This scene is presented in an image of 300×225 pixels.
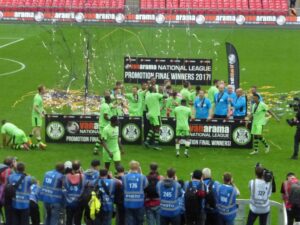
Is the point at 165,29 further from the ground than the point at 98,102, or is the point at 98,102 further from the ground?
the point at 165,29

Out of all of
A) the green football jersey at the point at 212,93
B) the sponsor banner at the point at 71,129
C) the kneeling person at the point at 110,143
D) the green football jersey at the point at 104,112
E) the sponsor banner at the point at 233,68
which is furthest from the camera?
the sponsor banner at the point at 233,68

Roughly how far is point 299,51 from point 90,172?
32.5 meters

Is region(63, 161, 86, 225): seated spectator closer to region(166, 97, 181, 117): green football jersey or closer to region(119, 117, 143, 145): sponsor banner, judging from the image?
region(119, 117, 143, 145): sponsor banner

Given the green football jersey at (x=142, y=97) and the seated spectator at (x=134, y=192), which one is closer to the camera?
the seated spectator at (x=134, y=192)

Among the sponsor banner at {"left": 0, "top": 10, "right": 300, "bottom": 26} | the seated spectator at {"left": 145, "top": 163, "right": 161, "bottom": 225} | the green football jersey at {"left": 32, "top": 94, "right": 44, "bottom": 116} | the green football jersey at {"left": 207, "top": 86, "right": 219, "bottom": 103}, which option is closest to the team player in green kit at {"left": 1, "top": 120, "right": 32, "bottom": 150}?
the green football jersey at {"left": 32, "top": 94, "right": 44, "bottom": 116}

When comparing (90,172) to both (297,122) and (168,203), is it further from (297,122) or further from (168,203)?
(297,122)

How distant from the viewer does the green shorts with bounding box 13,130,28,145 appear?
2577 centimetres

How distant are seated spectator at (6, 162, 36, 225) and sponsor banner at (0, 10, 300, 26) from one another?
41.6 meters

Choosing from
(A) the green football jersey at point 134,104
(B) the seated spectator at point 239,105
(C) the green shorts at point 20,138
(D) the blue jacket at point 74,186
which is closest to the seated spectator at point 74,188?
(D) the blue jacket at point 74,186

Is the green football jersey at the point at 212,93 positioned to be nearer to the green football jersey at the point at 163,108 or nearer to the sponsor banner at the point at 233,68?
the green football jersey at the point at 163,108

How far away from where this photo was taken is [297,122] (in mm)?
24766

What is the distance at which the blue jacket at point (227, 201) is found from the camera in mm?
16688

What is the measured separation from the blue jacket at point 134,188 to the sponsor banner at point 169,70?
12731 millimetres

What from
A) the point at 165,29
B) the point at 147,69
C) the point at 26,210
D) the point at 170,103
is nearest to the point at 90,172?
the point at 26,210
